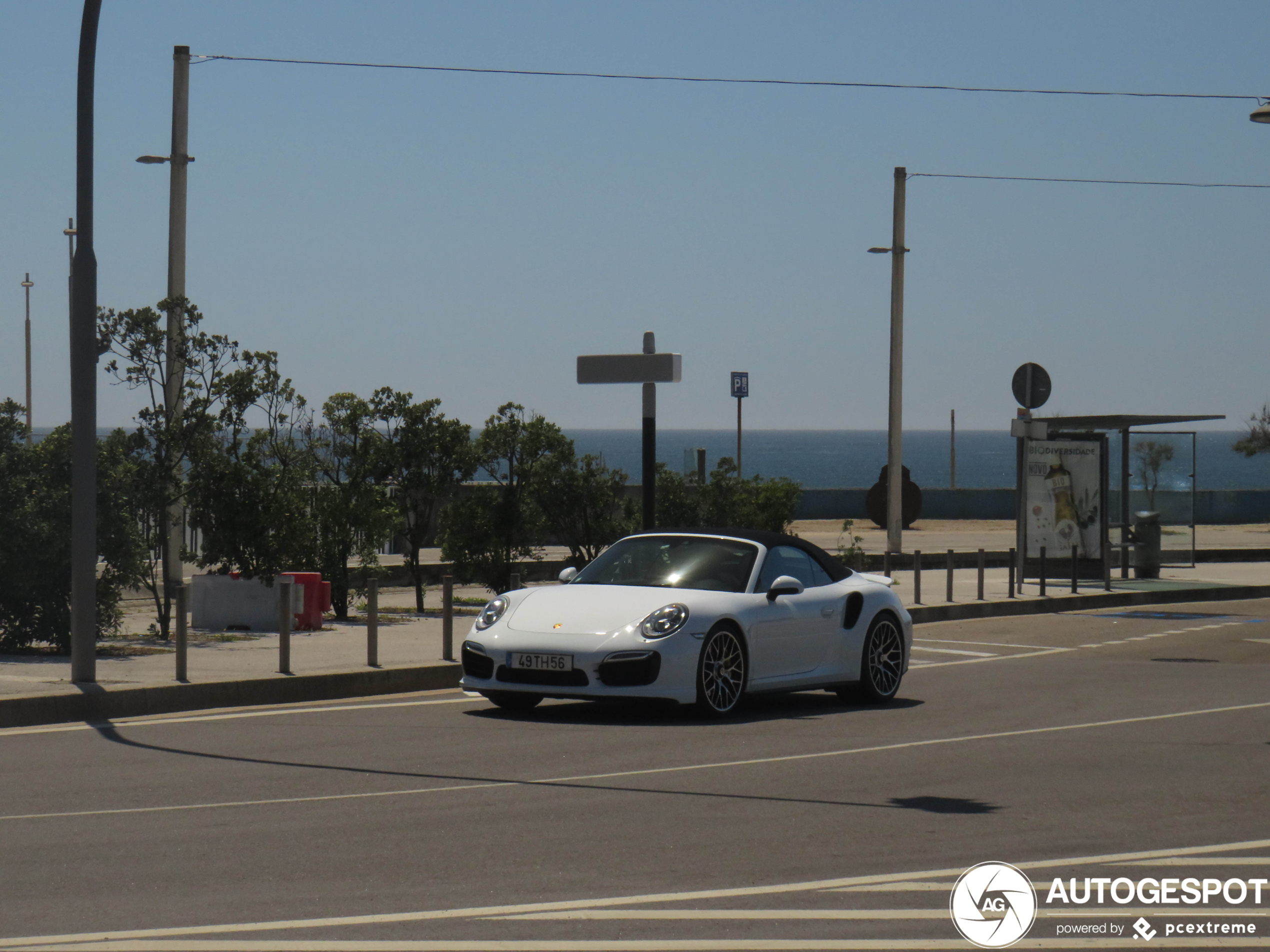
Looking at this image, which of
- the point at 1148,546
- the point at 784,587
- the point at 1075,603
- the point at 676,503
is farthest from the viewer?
the point at 1148,546

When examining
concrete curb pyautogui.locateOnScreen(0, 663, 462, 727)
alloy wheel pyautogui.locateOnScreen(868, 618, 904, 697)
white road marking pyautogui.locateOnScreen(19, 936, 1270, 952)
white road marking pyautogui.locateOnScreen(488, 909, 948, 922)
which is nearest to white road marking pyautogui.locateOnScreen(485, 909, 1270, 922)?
white road marking pyautogui.locateOnScreen(488, 909, 948, 922)

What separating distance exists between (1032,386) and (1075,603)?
11.6 ft

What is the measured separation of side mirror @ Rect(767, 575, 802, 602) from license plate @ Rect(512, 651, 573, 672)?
1.70 metres

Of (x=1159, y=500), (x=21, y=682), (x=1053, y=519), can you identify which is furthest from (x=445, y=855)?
(x=1159, y=500)

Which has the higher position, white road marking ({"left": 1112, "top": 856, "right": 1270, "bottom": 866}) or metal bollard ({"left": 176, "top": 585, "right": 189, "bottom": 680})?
metal bollard ({"left": 176, "top": 585, "right": 189, "bottom": 680})

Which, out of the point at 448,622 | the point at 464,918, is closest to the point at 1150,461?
the point at 448,622

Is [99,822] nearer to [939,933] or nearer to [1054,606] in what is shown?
[939,933]

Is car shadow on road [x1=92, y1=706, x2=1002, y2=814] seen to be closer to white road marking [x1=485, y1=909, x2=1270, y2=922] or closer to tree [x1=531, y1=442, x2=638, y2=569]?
white road marking [x1=485, y1=909, x2=1270, y2=922]

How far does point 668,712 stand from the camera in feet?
39.4

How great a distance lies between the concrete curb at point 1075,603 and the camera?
68.7 feet

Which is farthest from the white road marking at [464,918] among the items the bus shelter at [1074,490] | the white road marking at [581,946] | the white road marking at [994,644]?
the bus shelter at [1074,490]

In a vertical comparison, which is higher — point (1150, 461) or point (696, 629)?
point (1150, 461)

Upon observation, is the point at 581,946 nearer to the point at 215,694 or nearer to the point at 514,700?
the point at 514,700

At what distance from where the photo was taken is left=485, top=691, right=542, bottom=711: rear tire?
11.7 metres
